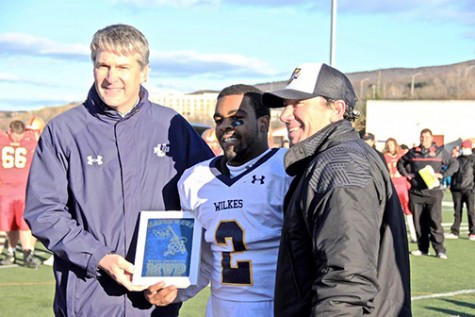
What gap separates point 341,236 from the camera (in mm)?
2350

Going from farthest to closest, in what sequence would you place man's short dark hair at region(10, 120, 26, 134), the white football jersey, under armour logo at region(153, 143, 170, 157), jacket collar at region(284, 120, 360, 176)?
1. man's short dark hair at region(10, 120, 26, 134)
2. under armour logo at region(153, 143, 170, 157)
3. the white football jersey
4. jacket collar at region(284, 120, 360, 176)

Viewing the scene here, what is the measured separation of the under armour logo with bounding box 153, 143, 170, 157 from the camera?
3.46 m

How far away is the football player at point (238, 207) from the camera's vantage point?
320 cm

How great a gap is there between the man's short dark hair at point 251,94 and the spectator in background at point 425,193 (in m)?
8.25

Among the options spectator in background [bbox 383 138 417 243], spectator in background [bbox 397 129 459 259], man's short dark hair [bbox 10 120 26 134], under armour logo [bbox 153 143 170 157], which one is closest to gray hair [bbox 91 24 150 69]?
under armour logo [bbox 153 143 170 157]

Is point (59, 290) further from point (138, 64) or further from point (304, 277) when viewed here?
point (304, 277)

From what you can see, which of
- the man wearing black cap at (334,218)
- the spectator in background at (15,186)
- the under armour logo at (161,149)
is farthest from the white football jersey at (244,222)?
the spectator in background at (15,186)

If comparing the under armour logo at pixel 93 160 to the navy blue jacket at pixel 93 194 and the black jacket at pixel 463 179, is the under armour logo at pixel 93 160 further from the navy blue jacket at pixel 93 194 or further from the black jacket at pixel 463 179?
the black jacket at pixel 463 179

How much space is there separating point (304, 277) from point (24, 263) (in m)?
8.20

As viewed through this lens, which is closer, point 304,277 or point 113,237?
point 304,277

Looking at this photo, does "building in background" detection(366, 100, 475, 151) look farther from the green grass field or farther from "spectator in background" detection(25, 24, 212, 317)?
"spectator in background" detection(25, 24, 212, 317)

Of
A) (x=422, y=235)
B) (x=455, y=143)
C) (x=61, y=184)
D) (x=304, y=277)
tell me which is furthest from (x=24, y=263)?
(x=455, y=143)

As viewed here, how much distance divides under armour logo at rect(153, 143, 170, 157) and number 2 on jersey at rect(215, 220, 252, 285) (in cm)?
49

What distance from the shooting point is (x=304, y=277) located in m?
2.55
